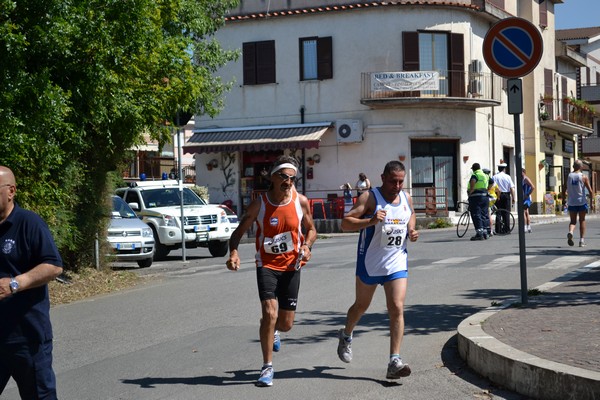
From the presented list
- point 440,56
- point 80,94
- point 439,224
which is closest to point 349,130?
point 440,56

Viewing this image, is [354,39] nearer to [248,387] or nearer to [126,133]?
[126,133]

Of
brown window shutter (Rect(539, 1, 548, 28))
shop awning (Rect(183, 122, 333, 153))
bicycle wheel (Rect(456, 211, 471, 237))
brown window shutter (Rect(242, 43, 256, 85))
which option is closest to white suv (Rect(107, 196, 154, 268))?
bicycle wheel (Rect(456, 211, 471, 237))

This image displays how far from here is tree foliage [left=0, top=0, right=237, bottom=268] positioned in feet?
41.2

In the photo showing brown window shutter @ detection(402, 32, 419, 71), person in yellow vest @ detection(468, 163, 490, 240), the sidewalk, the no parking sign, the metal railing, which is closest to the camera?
the sidewalk

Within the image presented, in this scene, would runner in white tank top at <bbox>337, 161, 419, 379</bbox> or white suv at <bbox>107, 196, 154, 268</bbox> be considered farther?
white suv at <bbox>107, 196, 154, 268</bbox>

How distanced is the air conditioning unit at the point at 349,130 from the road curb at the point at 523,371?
29929 millimetres

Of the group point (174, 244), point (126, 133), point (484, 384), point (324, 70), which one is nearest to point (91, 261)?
point (126, 133)

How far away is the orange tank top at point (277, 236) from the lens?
7.91 metres

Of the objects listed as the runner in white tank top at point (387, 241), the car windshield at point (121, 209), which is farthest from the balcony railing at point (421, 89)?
the runner in white tank top at point (387, 241)

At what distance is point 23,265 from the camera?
5344 mm

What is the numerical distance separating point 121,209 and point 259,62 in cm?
2026

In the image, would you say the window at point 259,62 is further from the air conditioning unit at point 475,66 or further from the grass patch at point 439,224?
Result: the grass patch at point 439,224

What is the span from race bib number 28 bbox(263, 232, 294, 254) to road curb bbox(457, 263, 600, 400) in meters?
1.73

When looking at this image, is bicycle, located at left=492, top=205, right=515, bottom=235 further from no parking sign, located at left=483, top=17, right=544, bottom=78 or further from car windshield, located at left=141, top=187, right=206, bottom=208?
no parking sign, located at left=483, top=17, right=544, bottom=78
